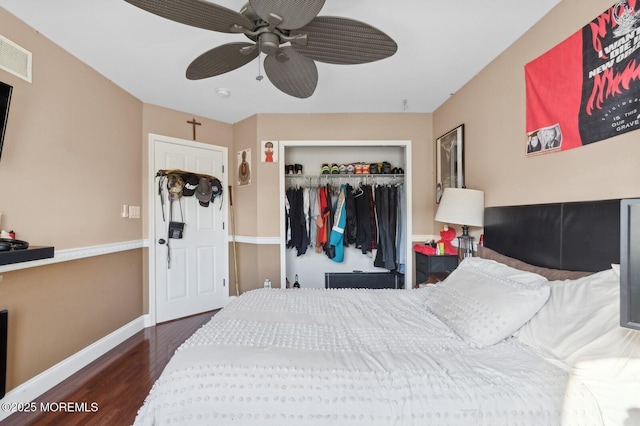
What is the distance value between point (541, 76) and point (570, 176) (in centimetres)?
64

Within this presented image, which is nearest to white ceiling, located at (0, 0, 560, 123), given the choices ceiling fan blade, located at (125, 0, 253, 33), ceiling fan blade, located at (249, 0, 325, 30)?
ceiling fan blade, located at (125, 0, 253, 33)

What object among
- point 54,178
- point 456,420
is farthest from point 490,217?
point 54,178

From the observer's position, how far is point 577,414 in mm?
842

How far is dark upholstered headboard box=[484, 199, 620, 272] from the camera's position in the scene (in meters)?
1.17

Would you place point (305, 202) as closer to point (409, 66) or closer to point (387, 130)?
point (387, 130)

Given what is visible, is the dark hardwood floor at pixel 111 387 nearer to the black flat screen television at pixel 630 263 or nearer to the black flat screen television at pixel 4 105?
the black flat screen television at pixel 4 105

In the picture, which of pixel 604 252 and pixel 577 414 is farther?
pixel 604 252

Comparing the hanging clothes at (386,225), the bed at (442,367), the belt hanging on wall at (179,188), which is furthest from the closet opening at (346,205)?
the bed at (442,367)

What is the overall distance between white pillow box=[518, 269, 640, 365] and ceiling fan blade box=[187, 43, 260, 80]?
173 cm

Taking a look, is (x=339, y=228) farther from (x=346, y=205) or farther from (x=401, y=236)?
(x=401, y=236)

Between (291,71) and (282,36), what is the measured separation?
0.82 ft

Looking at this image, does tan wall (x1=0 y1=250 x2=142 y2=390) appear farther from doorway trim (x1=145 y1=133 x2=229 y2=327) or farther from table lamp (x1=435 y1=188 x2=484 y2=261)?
table lamp (x1=435 y1=188 x2=484 y2=261)

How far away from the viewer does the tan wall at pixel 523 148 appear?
125cm

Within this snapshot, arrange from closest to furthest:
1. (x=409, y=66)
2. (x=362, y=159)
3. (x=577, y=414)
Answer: (x=577, y=414) < (x=409, y=66) < (x=362, y=159)
